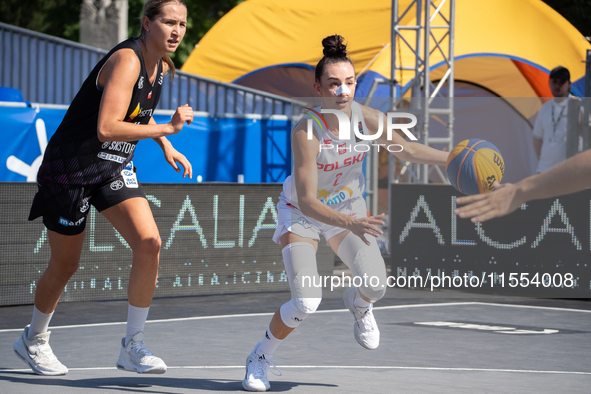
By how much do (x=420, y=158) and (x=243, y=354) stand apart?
190 centimetres

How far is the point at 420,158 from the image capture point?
5520mm

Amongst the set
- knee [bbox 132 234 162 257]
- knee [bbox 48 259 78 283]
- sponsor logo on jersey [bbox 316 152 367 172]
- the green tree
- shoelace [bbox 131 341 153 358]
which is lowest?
shoelace [bbox 131 341 153 358]

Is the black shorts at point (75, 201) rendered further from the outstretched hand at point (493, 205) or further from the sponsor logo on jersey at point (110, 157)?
the outstretched hand at point (493, 205)

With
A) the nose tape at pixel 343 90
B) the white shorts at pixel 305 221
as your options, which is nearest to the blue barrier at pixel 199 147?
the white shorts at pixel 305 221

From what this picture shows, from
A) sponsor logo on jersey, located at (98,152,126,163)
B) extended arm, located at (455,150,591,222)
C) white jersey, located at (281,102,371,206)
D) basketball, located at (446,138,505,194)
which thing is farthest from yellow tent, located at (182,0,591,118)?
extended arm, located at (455,150,591,222)

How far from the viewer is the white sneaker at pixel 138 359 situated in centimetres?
501

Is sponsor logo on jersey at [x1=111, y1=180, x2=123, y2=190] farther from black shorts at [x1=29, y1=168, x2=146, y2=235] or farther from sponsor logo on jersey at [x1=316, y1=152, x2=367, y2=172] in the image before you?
sponsor logo on jersey at [x1=316, y1=152, x2=367, y2=172]

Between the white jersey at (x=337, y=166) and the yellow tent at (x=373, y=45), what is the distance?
10.9 metres

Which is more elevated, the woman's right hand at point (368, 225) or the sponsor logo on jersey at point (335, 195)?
the sponsor logo on jersey at point (335, 195)

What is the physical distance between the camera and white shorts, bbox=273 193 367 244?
5.14 metres

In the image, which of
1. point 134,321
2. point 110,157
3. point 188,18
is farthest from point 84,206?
point 188,18

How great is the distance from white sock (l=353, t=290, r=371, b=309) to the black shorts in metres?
A: 1.49

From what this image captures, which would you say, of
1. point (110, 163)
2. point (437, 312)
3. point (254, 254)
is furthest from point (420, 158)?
point (254, 254)

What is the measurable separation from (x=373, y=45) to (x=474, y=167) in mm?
12487
